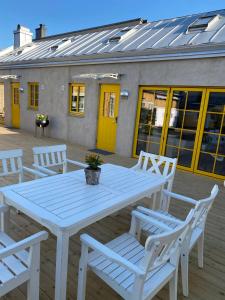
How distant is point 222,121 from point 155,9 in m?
9.02

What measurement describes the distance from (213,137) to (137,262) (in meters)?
4.12

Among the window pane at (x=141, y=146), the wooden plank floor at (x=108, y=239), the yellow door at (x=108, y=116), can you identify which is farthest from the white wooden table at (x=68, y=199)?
the yellow door at (x=108, y=116)

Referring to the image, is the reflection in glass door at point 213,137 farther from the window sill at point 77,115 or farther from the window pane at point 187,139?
the window sill at point 77,115

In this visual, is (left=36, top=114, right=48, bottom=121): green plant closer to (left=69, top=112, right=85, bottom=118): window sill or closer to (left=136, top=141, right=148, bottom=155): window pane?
(left=69, top=112, right=85, bottom=118): window sill

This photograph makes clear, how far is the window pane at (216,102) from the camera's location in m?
4.74

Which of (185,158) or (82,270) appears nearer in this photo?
(82,270)

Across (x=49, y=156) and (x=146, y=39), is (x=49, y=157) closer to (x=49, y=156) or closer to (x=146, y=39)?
(x=49, y=156)

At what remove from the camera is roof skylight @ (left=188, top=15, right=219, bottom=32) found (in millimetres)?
5457

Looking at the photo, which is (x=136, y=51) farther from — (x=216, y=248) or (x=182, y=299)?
(x=182, y=299)

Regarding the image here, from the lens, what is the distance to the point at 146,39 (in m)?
6.20

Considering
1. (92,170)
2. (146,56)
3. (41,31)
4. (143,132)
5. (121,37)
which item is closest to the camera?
(92,170)

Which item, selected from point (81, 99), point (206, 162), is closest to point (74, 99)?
point (81, 99)

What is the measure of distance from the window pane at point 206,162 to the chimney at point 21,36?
11.2 metres

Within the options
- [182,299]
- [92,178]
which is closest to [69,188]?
[92,178]
